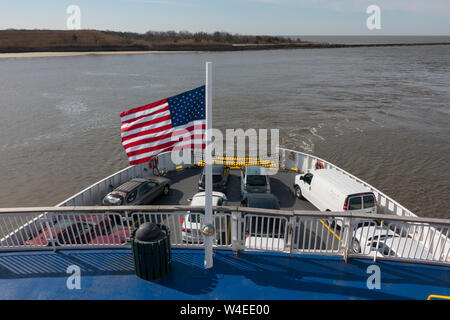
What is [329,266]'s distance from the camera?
707 centimetres

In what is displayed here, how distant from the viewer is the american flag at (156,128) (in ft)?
24.3

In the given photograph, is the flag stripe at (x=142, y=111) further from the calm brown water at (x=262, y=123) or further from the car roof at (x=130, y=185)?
the calm brown water at (x=262, y=123)

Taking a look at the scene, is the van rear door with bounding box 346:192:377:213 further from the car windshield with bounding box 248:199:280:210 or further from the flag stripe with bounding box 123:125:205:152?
the flag stripe with bounding box 123:125:205:152

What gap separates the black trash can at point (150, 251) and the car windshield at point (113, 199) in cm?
708

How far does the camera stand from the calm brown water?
24.0m

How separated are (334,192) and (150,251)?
8524 mm

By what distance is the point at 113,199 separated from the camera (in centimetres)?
1353

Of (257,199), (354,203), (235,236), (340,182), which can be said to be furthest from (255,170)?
(235,236)

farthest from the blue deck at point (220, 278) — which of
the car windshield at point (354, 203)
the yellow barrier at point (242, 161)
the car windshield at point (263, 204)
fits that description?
the yellow barrier at point (242, 161)

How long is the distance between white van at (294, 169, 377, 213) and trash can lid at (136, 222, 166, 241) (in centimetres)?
801

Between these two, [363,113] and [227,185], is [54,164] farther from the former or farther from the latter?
[363,113]
